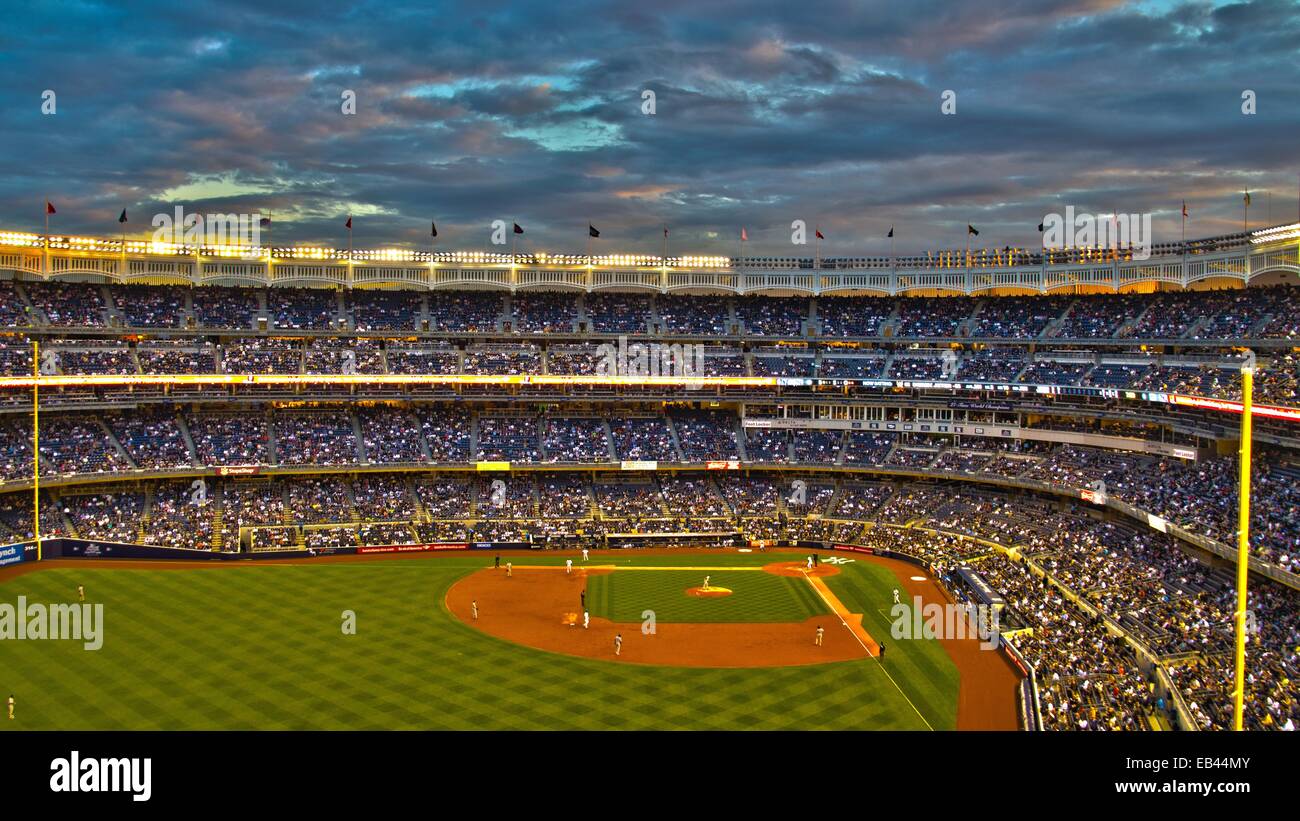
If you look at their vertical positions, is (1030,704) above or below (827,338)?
below

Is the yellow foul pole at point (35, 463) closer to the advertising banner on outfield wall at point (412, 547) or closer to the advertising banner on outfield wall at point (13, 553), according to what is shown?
the advertising banner on outfield wall at point (13, 553)

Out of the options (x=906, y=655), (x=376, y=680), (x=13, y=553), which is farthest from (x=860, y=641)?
(x=13, y=553)

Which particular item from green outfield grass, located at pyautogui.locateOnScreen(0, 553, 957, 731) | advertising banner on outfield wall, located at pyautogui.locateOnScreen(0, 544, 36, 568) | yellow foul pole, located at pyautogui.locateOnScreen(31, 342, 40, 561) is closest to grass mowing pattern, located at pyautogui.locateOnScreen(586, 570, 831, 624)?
green outfield grass, located at pyautogui.locateOnScreen(0, 553, 957, 731)

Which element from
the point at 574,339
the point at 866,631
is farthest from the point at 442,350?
the point at 866,631

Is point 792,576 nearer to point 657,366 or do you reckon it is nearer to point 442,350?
point 657,366

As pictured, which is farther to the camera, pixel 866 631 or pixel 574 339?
pixel 574 339

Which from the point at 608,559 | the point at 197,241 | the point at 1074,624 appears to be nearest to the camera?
the point at 1074,624

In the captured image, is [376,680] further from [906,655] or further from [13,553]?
[13,553]
